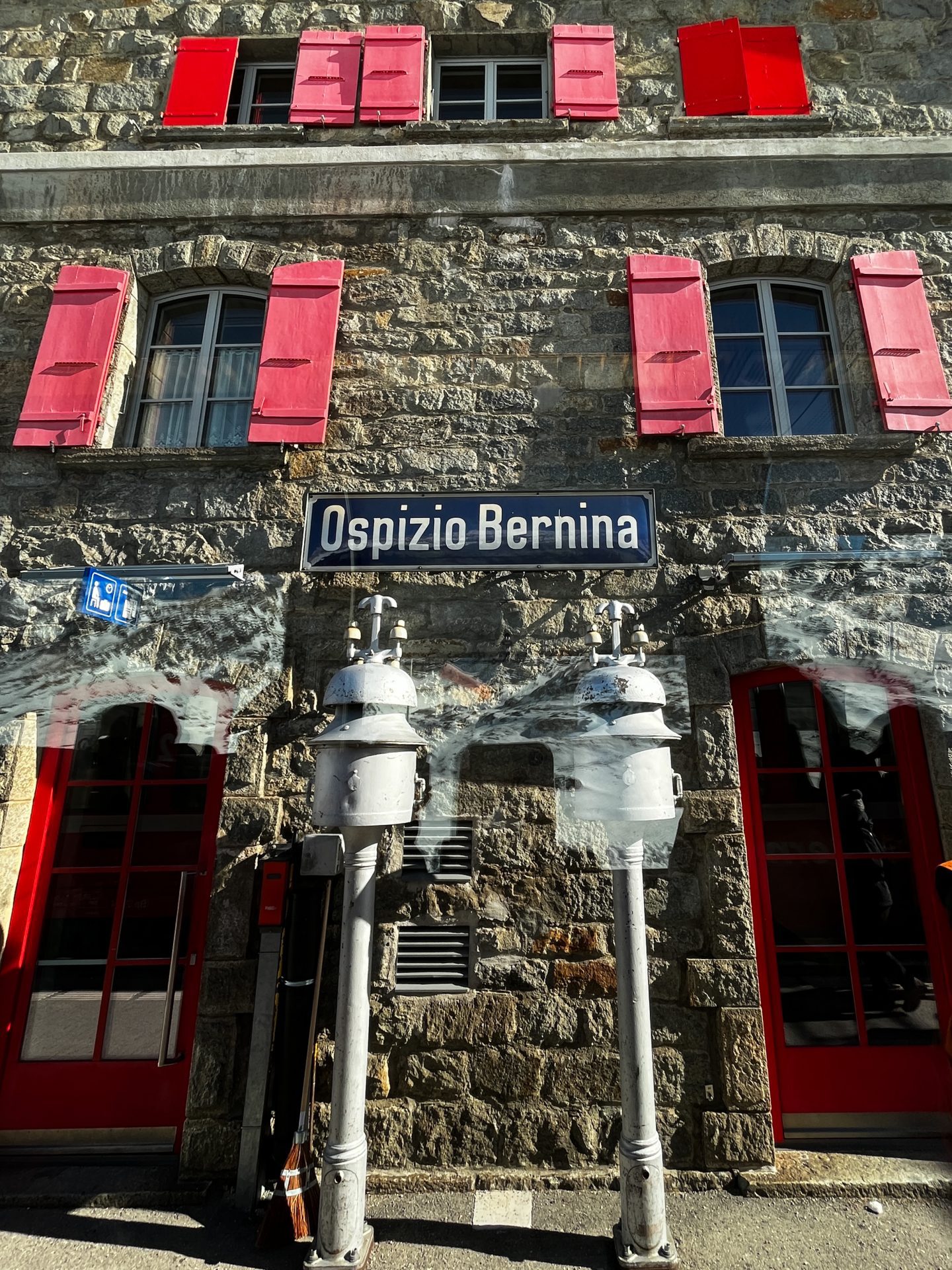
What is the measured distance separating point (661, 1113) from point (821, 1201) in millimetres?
727

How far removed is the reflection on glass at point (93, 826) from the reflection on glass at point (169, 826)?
0.30ft

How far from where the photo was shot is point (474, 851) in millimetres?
3471

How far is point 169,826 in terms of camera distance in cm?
369

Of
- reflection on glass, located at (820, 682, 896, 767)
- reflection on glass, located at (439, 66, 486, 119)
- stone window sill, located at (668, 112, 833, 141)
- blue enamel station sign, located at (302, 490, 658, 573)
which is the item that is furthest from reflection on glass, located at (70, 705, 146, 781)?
stone window sill, located at (668, 112, 833, 141)

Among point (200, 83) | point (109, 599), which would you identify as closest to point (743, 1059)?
point (109, 599)

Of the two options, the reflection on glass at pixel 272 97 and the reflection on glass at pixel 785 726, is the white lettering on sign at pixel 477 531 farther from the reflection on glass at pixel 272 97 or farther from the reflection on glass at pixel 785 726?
the reflection on glass at pixel 272 97

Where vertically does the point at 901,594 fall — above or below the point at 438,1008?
above

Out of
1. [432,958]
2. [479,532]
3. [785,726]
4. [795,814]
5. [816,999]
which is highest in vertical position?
[479,532]

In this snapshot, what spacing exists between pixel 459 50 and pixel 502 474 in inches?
A: 145

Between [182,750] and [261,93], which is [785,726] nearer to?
[182,750]

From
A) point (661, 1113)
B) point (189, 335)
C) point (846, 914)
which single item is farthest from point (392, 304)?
point (661, 1113)

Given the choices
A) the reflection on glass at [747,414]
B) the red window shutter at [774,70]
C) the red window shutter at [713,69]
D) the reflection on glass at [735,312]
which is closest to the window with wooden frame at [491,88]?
the red window shutter at [713,69]

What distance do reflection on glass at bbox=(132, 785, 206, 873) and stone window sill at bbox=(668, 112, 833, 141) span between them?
536 cm

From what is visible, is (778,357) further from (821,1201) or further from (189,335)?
(821,1201)
